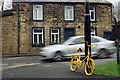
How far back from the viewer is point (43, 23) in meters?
34.1

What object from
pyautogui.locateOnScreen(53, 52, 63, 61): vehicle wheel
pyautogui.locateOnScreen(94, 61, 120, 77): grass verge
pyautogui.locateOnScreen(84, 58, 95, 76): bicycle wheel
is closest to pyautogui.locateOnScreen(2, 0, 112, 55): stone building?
pyautogui.locateOnScreen(53, 52, 63, 61): vehicle wheel

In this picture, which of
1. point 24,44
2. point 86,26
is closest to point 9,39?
point 24,44

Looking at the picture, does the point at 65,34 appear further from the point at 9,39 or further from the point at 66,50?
the point at 66,50

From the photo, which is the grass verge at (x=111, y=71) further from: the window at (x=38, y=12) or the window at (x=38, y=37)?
the window at (x=38, y=12)

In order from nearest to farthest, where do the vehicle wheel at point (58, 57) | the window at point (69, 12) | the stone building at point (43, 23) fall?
the vehicle wheel at point (58, 57)
the stone building at point (43, 23)
the window at point (69, 12)

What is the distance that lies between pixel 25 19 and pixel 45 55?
13357mm

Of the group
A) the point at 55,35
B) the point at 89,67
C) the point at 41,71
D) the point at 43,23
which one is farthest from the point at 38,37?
the point at 89,67

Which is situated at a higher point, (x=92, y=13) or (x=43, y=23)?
(x=92, y=13)

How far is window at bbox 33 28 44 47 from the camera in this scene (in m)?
34.0

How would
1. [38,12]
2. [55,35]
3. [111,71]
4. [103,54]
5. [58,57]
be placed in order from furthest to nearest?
[55,35]
[38,12]
[103,54]
[58,57]
[111,71]

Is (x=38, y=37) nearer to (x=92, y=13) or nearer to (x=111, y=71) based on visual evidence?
(x=92, y=13)

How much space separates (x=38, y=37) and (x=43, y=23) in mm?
1502

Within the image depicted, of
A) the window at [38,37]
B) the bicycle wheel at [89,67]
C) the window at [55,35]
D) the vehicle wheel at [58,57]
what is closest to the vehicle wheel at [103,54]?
the vehicle wheel at [58,57]

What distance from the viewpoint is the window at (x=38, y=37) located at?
33984 mm
